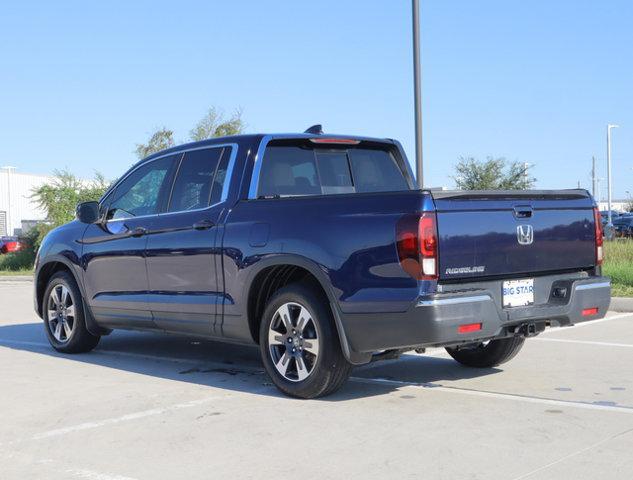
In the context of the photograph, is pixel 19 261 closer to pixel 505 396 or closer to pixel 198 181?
pixel 198 181

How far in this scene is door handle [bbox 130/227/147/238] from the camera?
25.3ft

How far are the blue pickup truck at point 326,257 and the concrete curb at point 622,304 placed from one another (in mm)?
5410

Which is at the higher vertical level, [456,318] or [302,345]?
[456,318]

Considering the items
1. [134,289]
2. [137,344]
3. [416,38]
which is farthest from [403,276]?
[416,38]

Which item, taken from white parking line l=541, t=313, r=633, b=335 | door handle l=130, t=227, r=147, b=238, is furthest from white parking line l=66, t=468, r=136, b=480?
white parking line l=541, t=313, r=633, b=335

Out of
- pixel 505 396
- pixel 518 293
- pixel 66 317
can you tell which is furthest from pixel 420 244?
pixel 66 317

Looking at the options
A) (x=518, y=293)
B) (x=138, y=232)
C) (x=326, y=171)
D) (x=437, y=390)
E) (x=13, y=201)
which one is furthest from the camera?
(x=13, y=201)

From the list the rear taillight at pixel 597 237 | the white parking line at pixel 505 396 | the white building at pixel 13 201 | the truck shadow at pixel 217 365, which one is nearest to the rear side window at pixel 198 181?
the truck shadow at pixel 217 365

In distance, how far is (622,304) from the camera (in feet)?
40.3

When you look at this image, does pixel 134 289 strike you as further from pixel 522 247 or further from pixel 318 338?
pixel 522 247

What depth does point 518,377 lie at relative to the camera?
23.2ft

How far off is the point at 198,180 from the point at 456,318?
2.80 m

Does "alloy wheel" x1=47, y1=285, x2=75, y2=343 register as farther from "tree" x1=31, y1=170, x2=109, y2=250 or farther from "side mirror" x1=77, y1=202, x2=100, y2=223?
"tree" x1=31, y1=170, x2=109, y2=250

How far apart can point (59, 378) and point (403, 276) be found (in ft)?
11.3
